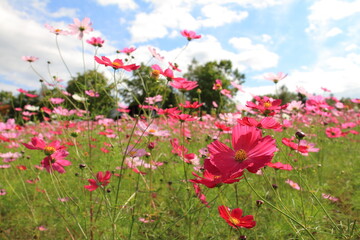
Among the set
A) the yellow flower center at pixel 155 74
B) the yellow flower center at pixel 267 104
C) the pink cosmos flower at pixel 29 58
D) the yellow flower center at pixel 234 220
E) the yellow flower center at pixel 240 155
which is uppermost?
the pink cosmos flower at pixel 29 58

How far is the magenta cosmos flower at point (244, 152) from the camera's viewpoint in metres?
0.59

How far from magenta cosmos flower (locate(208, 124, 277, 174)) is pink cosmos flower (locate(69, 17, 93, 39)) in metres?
1.58

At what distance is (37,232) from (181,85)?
1408 mm

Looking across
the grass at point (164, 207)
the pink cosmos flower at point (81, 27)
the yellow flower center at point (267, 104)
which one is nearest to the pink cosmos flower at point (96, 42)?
the pink cosmos flower at point (81, 27)

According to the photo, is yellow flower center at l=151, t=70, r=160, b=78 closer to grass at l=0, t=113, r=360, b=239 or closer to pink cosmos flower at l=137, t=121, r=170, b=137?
pink cosmos flower at l=137, t=121, r=170, b=137

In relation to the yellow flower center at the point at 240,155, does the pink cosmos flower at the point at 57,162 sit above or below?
below

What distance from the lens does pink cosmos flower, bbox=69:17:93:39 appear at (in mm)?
1822

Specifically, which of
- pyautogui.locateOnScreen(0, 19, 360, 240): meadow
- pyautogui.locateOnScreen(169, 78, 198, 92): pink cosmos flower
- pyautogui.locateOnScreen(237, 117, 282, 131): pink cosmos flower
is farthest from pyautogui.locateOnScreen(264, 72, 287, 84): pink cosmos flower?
pyautogui.locateOnScreen(237, 117, 282, 131): pink cosmos flower

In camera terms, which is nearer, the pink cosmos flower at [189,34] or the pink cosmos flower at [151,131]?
the pink cosmos flower at [151,131]

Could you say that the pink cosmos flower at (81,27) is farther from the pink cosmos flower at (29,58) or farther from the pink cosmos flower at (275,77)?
the pink cosmos flower at (275,77)

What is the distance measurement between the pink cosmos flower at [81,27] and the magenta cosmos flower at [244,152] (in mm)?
1582

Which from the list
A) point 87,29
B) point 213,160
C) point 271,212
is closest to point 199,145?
point 271,212

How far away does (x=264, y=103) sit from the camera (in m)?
1.03

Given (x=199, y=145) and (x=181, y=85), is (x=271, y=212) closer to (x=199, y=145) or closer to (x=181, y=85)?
(x=181, y=85)
